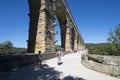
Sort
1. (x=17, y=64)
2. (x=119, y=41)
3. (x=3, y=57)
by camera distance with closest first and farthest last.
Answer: (x=3, y=57) < (x=17, y=64) < (x=119, y=41)

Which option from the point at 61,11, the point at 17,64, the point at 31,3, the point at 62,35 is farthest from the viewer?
the point at 62,35

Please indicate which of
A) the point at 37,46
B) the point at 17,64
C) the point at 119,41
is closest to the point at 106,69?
the point at 17,64

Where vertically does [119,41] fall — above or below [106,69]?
above

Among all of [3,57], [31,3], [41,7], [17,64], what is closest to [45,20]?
[41,7]

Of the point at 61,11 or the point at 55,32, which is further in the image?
the point at 61,11

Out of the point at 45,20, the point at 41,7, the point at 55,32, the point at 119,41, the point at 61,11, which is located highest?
the point at 61,11

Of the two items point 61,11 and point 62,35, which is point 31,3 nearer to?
point 61,11

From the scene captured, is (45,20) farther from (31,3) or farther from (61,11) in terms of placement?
(61,11)

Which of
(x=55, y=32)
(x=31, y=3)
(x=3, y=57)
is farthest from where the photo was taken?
(x=55, y=32)

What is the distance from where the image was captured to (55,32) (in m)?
14.1

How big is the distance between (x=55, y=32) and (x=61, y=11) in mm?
8019

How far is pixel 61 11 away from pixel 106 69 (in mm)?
16064

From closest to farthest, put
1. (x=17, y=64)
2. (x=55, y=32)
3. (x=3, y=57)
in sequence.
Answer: (x=3, y=57) → (x=17, y=64) → (x=55, y=32)

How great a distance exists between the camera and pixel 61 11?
21.1 meters
